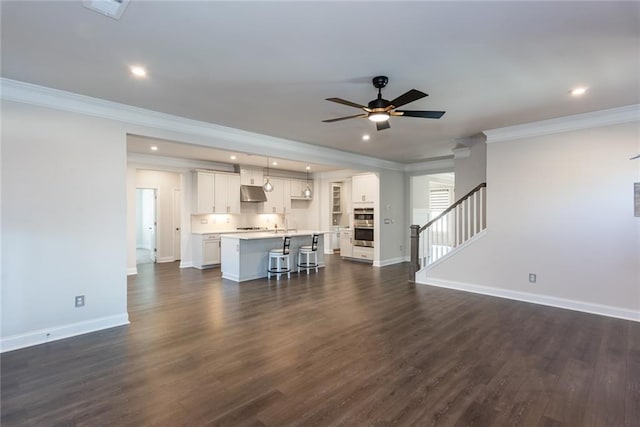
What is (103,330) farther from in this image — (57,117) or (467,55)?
(467,55)

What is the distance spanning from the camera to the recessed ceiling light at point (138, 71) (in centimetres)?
287

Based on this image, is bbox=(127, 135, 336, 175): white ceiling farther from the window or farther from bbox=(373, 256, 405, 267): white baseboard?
the window

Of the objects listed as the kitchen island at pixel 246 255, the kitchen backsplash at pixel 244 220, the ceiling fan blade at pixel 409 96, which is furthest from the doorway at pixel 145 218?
the ceiling fan blade at pixel 409 96

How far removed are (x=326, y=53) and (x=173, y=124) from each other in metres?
2.74

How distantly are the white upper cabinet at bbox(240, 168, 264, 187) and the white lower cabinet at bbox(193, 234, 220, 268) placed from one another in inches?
69.2

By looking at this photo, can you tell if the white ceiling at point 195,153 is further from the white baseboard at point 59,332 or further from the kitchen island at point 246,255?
the white baseboard at point 59,332

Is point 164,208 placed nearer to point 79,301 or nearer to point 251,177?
point 251,177

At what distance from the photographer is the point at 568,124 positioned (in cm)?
448

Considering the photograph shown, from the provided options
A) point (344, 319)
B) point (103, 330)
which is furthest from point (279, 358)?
point (103, 330)

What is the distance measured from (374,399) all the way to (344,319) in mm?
1719

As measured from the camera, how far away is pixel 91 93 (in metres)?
3.50

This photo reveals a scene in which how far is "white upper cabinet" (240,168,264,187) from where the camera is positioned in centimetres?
866

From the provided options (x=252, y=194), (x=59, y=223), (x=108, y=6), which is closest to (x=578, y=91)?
(x=108, y=6)

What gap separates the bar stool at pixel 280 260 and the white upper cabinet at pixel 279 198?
264 centimetres
